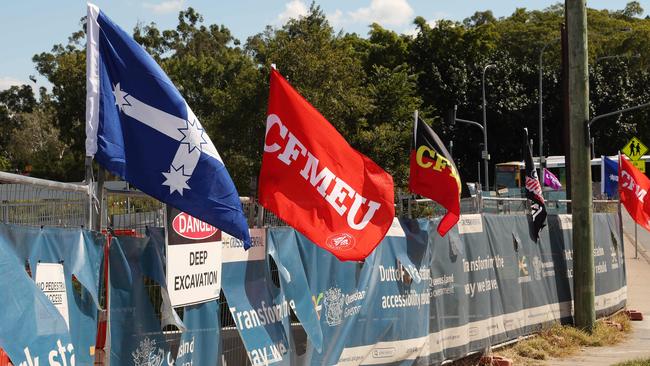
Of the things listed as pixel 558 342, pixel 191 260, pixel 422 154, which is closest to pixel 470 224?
pixel 422 154

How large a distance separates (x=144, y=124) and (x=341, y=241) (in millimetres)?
2326

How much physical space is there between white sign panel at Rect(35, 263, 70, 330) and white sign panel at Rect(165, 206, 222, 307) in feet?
3.35

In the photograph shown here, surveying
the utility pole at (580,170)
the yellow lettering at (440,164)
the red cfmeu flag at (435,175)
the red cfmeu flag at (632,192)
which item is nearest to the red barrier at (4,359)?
the red cfmeu flag at (435,175)

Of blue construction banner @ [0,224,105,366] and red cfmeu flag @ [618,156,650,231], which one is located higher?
red cfmeu flag @ [618,156,650,231]

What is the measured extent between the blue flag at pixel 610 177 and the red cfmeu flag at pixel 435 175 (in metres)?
11.5

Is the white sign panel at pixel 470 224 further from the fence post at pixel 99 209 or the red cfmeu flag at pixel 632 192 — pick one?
the red cfmeu flag at pixel 632 192

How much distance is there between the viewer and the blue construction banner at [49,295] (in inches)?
178

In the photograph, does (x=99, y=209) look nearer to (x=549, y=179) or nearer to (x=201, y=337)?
(x=201, y=337)

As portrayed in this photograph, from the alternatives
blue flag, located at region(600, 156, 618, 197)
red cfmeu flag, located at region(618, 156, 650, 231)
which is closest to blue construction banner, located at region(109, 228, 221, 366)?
red cfmeu flag, located at region(618, 156, 650, 231)

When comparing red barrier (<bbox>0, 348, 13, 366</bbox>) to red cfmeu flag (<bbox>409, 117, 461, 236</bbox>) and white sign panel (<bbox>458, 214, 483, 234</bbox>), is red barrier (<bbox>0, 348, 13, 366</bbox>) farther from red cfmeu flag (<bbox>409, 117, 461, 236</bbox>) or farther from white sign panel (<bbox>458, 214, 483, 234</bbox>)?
white sign panel (<bbox>458, 214, 483, 234</bbox>)

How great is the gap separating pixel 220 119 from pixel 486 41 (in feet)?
131

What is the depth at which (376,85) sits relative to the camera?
141ft

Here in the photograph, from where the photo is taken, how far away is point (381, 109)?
4144 cm

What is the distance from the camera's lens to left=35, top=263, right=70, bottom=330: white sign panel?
16.0 ft
